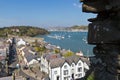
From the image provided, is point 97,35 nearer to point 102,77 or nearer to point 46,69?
point 102,77

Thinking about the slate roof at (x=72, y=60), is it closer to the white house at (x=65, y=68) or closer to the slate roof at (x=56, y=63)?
the white house at (x=65, y=68)

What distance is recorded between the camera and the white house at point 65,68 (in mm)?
46644

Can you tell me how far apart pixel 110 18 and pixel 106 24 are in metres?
0.15

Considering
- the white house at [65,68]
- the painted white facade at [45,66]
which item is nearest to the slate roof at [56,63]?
the white house at [65,68]

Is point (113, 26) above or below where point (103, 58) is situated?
above

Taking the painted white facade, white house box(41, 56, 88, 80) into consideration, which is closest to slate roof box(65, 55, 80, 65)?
white house box(41, 56, 88, 80)

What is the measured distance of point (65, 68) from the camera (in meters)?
47.8

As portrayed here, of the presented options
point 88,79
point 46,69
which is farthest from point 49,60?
point 88,79

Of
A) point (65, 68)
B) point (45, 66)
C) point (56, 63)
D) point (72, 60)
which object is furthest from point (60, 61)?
point (45, 66)

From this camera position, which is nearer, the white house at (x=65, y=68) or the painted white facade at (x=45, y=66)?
the white house at (x=65, y=68)

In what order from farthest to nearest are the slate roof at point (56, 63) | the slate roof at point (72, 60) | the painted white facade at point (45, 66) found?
the slate roof at point (72, 60)
the painted white facade at point (45, 66)
the slate roof at point (56, 63)

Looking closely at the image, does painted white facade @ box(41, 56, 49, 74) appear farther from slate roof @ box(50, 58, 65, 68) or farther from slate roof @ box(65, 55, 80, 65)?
slate roof @ box(65, 55, 80, 65)

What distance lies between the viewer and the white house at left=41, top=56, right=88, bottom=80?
46.6 m

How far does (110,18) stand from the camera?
16.1 ft
